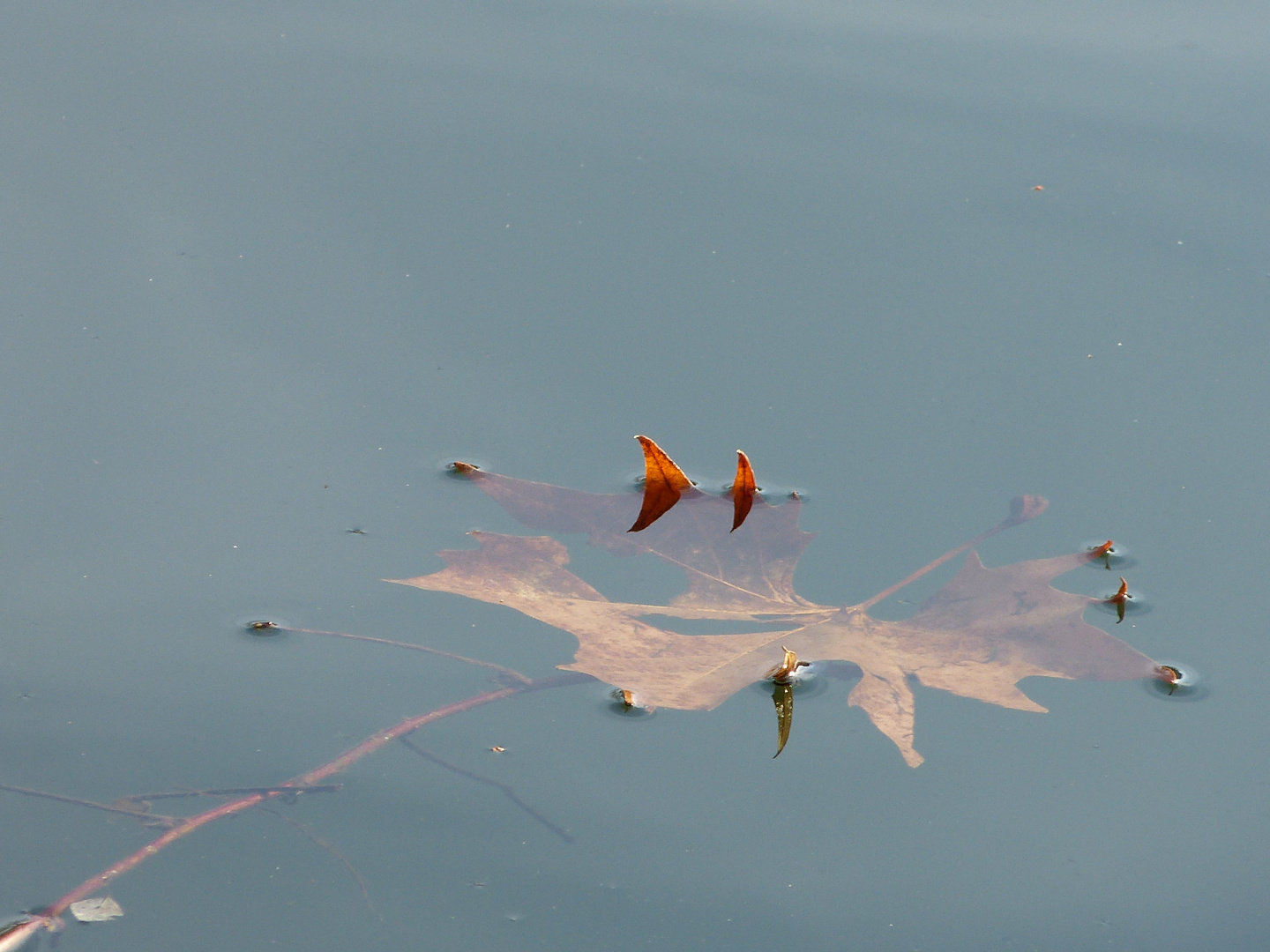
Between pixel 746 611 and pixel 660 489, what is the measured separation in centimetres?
18

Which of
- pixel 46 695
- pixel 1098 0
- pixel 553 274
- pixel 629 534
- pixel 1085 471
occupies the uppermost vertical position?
pixel 1098 0

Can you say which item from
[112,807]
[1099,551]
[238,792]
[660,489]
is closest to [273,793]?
[238,792]

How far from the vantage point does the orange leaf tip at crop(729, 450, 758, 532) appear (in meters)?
1.28

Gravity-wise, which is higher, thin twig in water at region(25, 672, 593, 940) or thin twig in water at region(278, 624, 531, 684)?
thin twig in water at region(278, 624, 531, 684)

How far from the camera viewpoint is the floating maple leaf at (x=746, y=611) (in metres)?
1.21

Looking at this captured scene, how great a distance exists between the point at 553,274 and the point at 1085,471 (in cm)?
80

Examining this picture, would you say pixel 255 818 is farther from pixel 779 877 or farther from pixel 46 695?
Answer: pixel 779 877

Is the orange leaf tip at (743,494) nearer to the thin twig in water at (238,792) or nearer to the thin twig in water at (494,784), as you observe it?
the thin twig in water at (494,784)

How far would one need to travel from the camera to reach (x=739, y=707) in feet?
3.90

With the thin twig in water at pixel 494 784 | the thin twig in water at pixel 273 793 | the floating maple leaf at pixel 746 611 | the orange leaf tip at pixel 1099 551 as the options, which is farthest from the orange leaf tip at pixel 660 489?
the orange leaf tip at pixel 1099 551

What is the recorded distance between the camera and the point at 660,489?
136 centimetres

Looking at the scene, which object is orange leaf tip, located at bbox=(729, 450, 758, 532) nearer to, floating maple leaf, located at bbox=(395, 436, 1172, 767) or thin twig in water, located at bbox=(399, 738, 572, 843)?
floating maple leaf, located at bbox=(395, 436, 1172, 767)

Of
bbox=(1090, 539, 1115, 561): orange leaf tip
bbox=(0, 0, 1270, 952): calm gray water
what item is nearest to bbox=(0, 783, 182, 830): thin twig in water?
bbox=(0, 0, 1270, 952): calm gray water

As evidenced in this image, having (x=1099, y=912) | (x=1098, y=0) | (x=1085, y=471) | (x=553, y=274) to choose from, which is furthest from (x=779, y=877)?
(x=1098, y=0)
